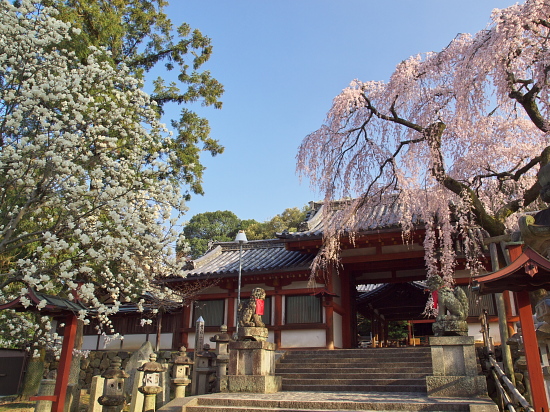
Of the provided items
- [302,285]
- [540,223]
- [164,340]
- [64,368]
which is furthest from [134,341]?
[540,223]

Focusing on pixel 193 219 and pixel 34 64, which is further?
pixel 193 219

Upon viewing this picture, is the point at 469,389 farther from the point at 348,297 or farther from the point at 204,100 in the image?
the point at 204,100

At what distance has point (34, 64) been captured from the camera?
7.78 m

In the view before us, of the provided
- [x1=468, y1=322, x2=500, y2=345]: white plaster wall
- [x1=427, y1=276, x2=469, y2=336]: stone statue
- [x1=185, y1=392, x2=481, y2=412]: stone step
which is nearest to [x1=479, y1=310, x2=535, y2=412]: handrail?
[x1=185, y1=392, x2=481, y2=412]: stone step

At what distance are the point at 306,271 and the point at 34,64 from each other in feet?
33.9

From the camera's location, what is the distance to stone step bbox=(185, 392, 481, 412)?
703 cm

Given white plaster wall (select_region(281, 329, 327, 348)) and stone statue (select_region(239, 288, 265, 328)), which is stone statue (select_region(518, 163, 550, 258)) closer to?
stone statue (select_region(239, 288, 265, 328))

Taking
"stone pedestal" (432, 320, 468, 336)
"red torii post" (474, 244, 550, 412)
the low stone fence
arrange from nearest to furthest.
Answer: "red torii post" (474, 244, 550, 412) < "stone pedestal" (432, 320, 468, 336) < the low stone fence

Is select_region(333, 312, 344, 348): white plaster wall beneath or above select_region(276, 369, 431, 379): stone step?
above

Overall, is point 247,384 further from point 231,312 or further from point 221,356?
point 231,312

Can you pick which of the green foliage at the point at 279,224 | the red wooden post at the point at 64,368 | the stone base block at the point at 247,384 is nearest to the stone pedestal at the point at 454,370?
the stone base block at the point at 247,384

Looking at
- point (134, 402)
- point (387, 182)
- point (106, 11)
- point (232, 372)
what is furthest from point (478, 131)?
point (106, 11)

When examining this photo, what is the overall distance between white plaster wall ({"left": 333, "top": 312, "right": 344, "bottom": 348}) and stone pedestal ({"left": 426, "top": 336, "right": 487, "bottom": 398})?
7422 mm

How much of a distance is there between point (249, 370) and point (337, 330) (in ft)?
22.3
